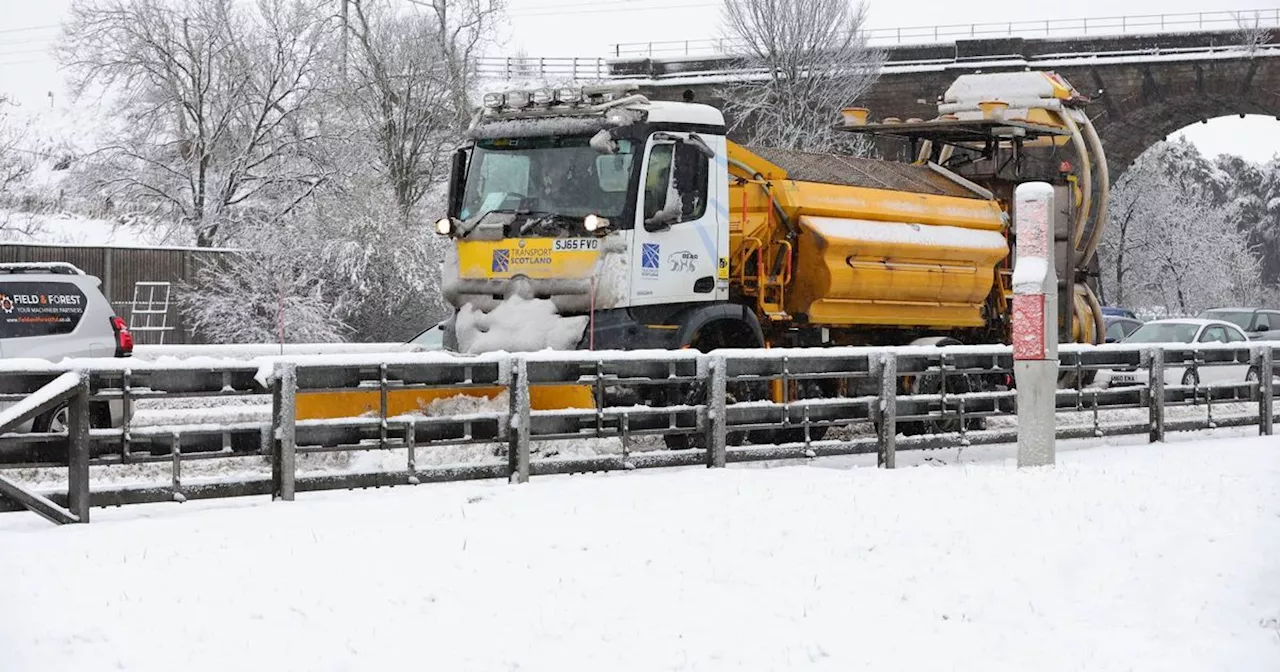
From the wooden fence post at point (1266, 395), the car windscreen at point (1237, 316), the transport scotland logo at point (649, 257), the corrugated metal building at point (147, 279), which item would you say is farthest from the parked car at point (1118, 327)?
the transport scotland logo at point (649, 257)

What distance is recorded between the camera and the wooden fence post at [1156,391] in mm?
17422

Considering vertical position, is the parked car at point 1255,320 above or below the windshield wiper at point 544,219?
below

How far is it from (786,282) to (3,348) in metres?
7.69

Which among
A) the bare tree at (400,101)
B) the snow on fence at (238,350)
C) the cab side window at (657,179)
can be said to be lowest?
the snow on fence at (238,350)

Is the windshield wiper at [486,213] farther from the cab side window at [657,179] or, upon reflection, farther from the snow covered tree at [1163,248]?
the snow covered tree at [1163,248]

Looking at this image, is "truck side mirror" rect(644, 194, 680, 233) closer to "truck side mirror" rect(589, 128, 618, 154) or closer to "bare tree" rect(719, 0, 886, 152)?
"truck side mirror" rect(589, 128, 618, 154)

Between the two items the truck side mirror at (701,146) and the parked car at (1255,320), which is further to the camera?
the parked car at (1255,320)

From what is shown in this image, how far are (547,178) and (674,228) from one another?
53.5 inches

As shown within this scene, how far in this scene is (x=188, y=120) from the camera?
4278 cm

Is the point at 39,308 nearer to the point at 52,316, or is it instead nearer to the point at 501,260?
the point at 52,316

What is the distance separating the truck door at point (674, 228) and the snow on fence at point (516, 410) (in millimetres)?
1181

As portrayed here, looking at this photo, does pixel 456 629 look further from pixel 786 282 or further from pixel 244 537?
pixel 786 282

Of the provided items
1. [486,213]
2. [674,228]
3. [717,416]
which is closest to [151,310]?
[486,213]

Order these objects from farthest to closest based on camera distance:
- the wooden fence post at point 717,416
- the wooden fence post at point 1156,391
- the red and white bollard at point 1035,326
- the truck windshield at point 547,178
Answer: the wooden fence post at point 1156,391 < the truck windshield at point 547,178 < the red and white bollard at point 1035,326 < the wooden fence post at point 717,416
